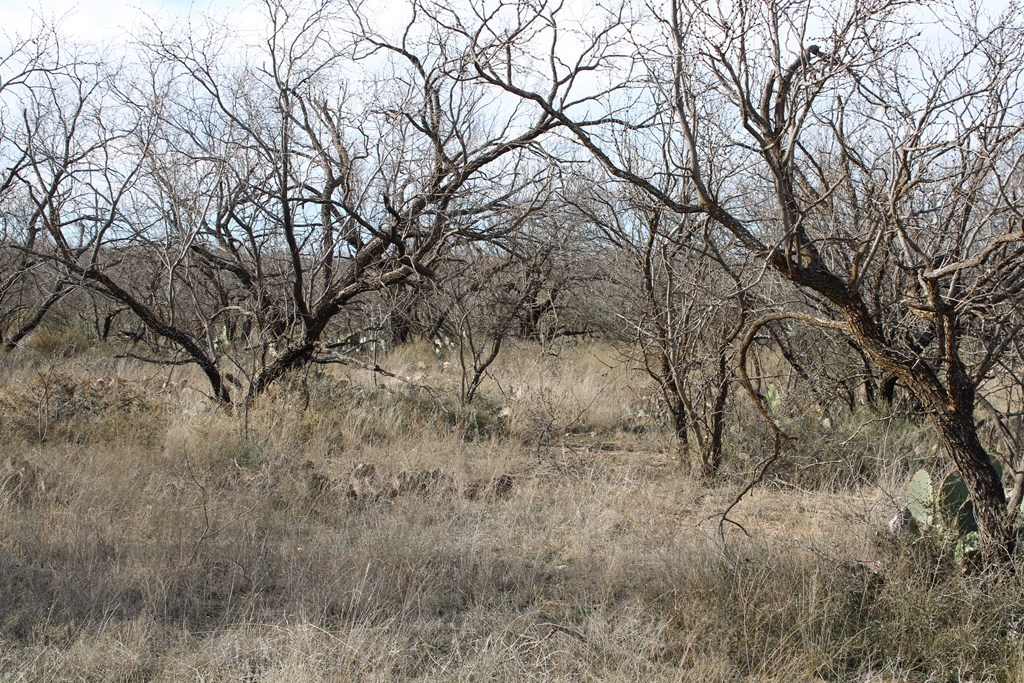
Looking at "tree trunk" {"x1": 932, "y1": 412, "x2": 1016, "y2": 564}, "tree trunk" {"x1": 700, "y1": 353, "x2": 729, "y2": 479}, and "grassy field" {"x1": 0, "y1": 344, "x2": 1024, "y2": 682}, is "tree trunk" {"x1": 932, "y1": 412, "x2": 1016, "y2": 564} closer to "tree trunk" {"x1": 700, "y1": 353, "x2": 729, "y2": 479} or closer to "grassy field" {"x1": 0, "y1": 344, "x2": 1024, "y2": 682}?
"grassy field" {"x1": 0, "y1": 344, "x2": 1024, "y2": 682}

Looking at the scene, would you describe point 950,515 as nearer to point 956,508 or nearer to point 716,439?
point 956,508

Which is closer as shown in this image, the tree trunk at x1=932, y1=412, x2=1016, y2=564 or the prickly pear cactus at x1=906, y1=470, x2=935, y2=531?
the tree trunk at x1=932, y1=412, x2=1016, y2=564

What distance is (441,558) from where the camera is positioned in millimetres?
4203

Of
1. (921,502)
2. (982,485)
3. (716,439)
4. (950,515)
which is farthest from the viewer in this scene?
(716,439)

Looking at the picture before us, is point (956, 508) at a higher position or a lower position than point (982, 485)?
lower

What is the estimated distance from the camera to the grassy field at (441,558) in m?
3.23

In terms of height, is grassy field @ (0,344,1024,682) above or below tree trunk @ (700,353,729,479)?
below

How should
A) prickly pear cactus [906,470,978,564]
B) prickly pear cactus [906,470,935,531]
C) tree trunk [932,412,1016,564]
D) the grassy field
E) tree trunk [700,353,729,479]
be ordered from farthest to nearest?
tree trunk [700,353,729,479]
prickly pear cactus [906,470,935,531]
prickly pear cactus [906,470,978,564]
tree trunk [932,412,1016,564]
the grassy field

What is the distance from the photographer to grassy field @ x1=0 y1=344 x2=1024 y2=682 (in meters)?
3.23

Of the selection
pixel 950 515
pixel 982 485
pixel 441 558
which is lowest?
pixel 441 558

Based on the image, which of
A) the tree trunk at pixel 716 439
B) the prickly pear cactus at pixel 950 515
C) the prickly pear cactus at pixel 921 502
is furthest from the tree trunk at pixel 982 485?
the tree trunk at pixel 716 439

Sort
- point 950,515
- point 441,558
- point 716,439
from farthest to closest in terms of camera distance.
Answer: point 716,439 < point 441,558 < point 950,515

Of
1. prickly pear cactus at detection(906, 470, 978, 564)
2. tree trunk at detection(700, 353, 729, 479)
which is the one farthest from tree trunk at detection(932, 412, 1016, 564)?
tree trunk at detection(700, 353, 729, 479)

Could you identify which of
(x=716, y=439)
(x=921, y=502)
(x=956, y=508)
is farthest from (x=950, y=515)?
(x=716, y=439)
